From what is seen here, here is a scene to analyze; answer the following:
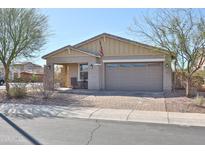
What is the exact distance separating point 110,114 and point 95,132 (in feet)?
10.1

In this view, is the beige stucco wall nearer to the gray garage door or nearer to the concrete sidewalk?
the gray garage door

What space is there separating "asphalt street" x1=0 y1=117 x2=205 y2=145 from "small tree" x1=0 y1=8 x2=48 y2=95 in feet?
27.7

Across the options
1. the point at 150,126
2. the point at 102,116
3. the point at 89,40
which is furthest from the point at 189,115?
the point at 89,40

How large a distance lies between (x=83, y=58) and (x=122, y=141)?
583 inches

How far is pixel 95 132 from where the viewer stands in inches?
301

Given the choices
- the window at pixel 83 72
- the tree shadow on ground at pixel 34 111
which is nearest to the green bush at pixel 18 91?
the tree shadow on ground at pixel 34 111

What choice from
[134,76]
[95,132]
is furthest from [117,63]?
[95,132]

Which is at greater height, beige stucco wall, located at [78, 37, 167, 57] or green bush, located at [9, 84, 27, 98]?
beige stucco wall, located at [78, 37, 167, 57]

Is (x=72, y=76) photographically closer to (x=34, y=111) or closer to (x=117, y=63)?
(x=117, y=63)

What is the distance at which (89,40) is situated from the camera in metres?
21.7

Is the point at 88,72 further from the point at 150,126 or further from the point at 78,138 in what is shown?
the point at 78,138

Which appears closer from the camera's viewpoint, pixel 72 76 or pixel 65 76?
pixel 72 76

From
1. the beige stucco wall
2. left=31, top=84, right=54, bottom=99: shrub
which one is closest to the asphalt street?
left=31, top=84, right=54, bottom=99: shrub

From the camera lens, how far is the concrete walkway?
9.59 m
